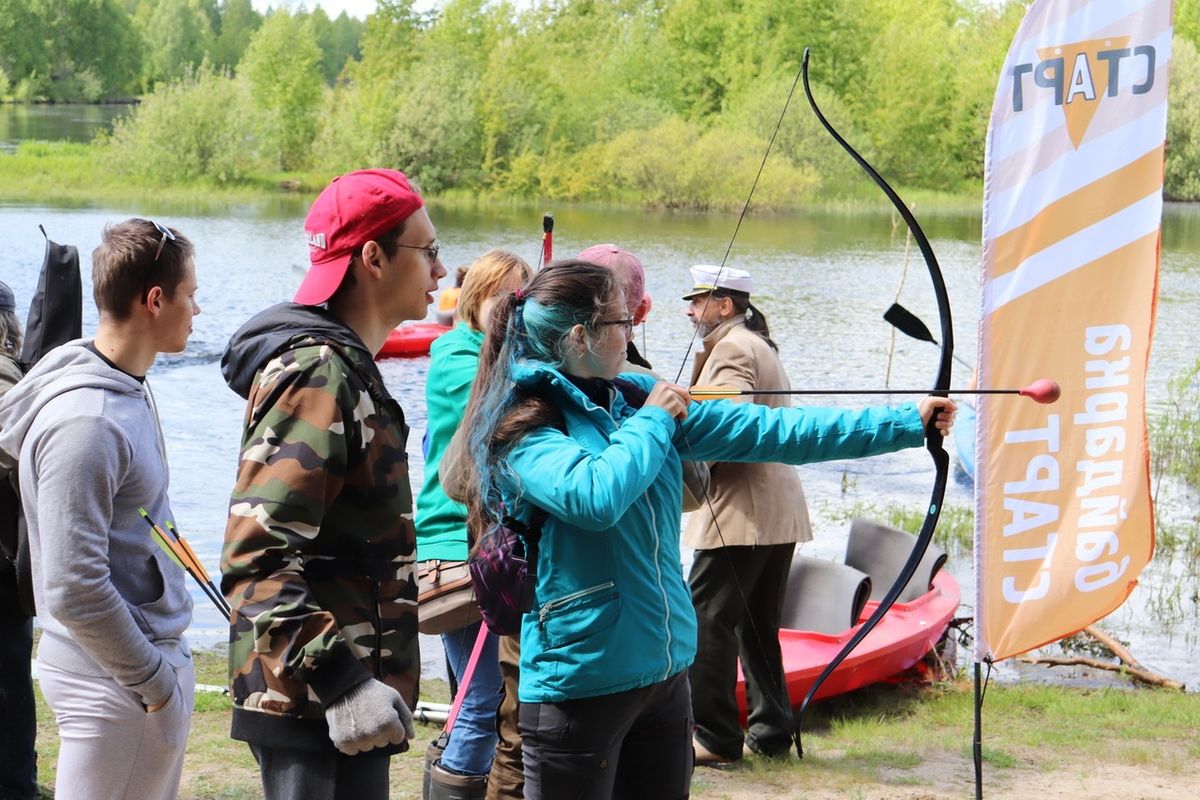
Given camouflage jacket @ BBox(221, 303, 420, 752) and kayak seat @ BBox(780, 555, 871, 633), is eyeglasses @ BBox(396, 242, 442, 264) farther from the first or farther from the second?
kayak seat @ BBox(780, 555, 871, 633)

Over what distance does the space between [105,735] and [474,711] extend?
4.29 feet

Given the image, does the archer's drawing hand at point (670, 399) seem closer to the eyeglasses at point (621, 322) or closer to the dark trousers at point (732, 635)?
the eyeglasses at point (621, 322)

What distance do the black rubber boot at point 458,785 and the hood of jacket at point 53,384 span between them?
1.54 meters

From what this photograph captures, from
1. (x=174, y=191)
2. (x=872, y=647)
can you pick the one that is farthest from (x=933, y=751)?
(x=174, y=191)

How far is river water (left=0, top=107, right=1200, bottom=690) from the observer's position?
9.47 meters

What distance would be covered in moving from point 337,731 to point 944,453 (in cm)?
173

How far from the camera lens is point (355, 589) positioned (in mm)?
1947

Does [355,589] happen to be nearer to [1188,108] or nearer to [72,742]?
[72,742]

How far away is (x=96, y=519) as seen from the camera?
7.21 feet

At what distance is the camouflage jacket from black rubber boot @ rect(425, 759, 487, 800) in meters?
1.54

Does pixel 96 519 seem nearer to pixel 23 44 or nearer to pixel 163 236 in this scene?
pixel 163 236

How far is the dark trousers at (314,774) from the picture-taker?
1917 millimetres

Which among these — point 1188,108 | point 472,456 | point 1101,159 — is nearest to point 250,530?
point 472,456

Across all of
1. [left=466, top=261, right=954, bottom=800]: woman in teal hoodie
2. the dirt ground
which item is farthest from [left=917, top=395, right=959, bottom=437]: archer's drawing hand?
the dirt ground
